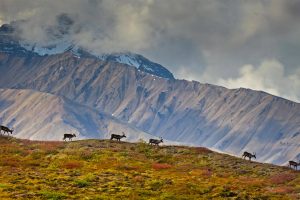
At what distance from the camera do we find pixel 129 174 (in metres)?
52.1

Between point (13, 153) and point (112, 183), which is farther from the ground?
point (13, 153)

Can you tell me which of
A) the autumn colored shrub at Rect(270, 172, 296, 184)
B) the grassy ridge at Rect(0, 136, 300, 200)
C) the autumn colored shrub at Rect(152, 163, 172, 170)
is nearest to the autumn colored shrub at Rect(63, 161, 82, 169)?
the grassy ridge at Rect(0, 136, 300, 200)

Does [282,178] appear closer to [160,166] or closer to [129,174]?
[160,166]

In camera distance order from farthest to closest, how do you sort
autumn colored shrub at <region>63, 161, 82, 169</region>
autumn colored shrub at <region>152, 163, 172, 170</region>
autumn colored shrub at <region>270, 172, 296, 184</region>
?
autumn colored shrub at <region>152, 163, 172, 170</region> < autumn colored shrub at <region>63, 161, 82, 169</region> < autumn colored shrub at <region>270, 172, 296, 184</region>

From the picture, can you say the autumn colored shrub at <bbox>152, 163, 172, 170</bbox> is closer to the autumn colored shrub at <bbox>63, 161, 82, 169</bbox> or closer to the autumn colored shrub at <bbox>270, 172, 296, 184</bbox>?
the autumn colored shrub at <bbox>63, 161, 82, 169</bbox>

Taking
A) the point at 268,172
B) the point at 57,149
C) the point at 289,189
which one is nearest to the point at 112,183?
the point at 289,189

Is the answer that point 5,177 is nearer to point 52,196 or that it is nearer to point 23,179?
point 23,179

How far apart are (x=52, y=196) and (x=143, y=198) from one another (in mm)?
6677

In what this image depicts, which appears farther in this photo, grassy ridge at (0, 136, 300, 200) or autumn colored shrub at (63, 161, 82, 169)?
autumn colored shrub at (63, 161, 82, 169)

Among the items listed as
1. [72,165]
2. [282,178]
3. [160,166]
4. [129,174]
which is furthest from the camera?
[160,166]

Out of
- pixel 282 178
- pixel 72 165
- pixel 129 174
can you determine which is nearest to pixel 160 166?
pixel 129 174

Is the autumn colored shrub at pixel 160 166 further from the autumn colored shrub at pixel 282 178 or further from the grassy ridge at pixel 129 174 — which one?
the autumn colored shrub at pixel 282 178

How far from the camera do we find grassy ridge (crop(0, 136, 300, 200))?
41594 mm

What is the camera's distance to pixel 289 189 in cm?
4725
